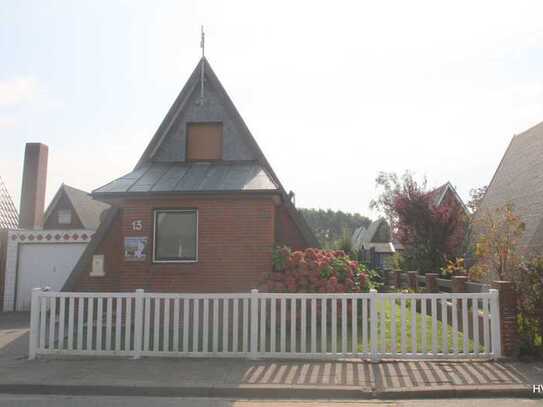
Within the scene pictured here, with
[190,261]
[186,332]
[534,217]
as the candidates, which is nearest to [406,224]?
[534,217]

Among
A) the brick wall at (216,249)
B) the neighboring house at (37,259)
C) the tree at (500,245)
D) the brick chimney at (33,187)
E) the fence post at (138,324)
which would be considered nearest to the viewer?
the fence post at (138,324)

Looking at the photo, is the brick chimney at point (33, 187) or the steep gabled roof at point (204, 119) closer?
the steep gabled roof at point (204, 119)

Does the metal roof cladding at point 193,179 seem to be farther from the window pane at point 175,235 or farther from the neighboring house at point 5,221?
the neighboring house at point 5,221

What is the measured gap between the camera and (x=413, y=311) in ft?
25.7

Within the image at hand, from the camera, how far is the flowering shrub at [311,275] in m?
11.0

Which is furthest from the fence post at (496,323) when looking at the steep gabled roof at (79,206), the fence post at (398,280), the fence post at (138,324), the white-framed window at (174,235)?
the steep gabled roof at (79,206)

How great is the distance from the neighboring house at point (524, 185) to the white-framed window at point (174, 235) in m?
9.20

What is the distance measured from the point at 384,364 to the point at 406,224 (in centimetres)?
1140

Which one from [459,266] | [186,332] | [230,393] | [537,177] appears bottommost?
[230,393]

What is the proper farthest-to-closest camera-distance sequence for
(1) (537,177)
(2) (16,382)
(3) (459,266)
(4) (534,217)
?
1. (1) (537,177)
2. (4) (534,217)
3. (3) (459,266)
4. (2) (16,382)

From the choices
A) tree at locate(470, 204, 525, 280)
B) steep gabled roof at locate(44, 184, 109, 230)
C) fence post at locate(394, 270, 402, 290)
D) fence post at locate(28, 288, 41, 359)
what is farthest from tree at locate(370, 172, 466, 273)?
steep gabled roof at locate(44, 184, 109, 230)

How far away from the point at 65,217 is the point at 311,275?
2891 centimetres

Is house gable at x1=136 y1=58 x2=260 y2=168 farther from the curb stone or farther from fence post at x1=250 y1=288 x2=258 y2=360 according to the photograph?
the curb stone

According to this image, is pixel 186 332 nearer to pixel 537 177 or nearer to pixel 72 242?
pixel 72 242
